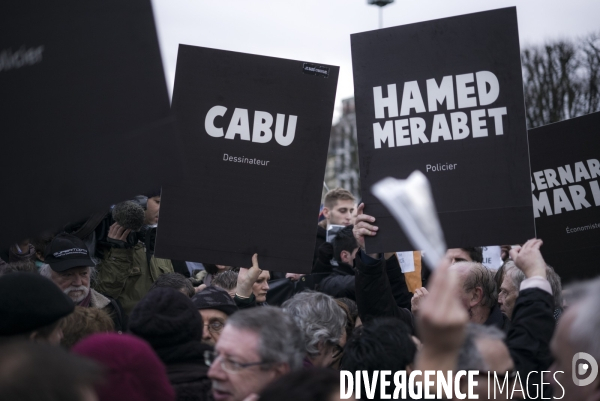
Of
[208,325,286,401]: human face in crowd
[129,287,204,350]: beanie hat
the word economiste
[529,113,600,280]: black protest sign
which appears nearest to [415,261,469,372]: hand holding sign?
[208,325,286,401]: human face in crowd

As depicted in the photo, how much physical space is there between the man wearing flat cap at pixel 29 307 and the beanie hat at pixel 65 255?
Result: 7.51ft

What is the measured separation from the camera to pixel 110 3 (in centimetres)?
230

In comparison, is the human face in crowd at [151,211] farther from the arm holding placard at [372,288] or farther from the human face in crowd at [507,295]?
the human face in crowd at [507,295]

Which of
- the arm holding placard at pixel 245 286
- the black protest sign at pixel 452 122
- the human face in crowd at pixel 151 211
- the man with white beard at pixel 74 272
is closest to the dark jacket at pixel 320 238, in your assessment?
the human face in crowd at pixel 151 211

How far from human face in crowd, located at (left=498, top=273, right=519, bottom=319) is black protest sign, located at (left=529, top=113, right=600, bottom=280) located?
1.52 feet

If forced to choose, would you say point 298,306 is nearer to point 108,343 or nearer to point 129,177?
point 108,343

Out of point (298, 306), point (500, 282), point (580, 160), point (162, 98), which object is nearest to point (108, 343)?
point (162, 98)

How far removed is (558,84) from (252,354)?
24.8 meters

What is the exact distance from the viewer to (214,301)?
15.0 feet

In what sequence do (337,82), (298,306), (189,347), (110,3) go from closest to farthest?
(110,3) < (189,347) < (298,306) < (337,82)

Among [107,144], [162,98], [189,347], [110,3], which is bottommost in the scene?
[189,347]

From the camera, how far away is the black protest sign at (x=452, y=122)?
13.2 ft

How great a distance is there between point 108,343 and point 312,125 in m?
2.30

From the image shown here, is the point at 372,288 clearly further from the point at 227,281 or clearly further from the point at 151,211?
the point at 151,211
